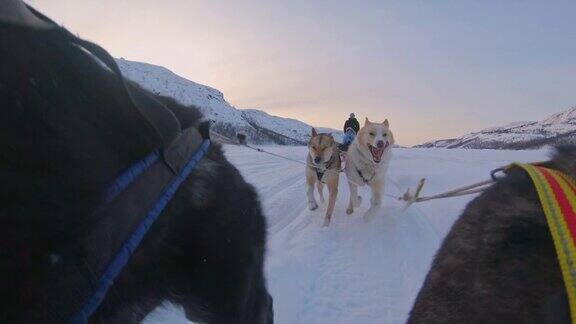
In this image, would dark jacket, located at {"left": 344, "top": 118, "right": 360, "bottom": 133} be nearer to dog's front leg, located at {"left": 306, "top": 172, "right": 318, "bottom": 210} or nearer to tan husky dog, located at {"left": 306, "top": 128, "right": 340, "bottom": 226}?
tan husky dog, located at {"left": 306, "top": 128, "right": 340, "bottom": 226}

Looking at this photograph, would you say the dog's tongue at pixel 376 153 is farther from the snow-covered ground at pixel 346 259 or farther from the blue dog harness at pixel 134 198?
the blue dog harness at pixel 134 198

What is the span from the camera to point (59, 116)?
1144 mm

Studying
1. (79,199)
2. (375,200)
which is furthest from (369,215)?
(79,199)

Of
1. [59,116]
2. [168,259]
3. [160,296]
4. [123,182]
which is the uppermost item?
[59,116]

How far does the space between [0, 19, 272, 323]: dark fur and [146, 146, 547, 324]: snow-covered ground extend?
0.97ft

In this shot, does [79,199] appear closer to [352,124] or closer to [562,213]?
[562,213]

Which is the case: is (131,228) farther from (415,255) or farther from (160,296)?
(415,255)

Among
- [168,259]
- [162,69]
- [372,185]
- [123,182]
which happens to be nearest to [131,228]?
[123,182]

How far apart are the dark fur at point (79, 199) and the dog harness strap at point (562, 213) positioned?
106 cm

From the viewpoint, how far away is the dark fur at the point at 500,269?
108cm

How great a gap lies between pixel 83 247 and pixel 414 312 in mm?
939

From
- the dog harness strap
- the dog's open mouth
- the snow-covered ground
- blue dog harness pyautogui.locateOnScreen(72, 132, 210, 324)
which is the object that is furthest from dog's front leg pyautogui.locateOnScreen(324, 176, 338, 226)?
the dog harness strap

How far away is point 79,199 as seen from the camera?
1114 millimetres

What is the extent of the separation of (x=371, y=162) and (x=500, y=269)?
571 cm
